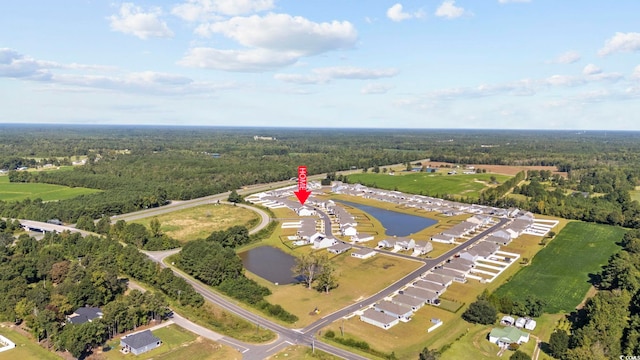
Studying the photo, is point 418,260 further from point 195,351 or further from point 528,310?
point 195,351

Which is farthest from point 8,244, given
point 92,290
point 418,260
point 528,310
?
point 528,310

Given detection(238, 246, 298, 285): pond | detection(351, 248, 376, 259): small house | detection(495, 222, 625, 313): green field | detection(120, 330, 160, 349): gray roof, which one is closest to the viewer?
detection(120, 330, 160, 349): gray roof

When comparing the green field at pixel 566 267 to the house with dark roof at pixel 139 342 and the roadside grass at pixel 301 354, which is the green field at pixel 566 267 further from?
the house with dark roof at pixel 139 342

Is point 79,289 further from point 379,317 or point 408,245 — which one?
point 408,245

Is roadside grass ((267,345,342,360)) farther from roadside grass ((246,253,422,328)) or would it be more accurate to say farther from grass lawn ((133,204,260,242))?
grass lawn ((133,204,260,242))

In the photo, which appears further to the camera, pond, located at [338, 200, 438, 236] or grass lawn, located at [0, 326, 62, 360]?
pond, located at [338, 200, 438, 236]

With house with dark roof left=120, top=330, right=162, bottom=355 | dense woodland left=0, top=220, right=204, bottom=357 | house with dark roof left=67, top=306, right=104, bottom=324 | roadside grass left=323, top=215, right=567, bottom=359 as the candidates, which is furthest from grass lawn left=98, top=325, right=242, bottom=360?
roadside grass left=323, top=215, right=567, bottom=359
